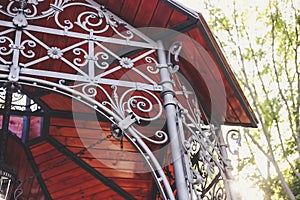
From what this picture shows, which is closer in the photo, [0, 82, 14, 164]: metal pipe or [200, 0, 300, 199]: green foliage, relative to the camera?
[0, 82, 14, 164]: metal pipe

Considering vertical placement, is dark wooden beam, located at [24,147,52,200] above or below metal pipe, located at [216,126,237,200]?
above

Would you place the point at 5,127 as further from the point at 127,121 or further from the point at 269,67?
the point at 269,67

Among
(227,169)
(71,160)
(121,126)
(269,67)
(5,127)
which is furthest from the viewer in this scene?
(269,67)

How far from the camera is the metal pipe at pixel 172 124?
2580 millimetres

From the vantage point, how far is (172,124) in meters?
2.89

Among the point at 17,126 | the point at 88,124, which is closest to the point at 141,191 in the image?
the point at 88,124

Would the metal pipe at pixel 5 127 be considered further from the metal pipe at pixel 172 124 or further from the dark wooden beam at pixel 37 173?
the metal pipe at pixel 172 124

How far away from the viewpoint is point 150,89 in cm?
314

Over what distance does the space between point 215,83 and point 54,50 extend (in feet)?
4.50

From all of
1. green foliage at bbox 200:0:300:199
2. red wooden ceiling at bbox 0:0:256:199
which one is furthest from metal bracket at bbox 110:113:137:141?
green foliage at bbox 200:0:300:199

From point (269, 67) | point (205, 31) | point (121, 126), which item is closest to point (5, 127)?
point (121, 126)

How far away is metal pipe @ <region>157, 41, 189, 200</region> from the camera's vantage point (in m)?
2.58

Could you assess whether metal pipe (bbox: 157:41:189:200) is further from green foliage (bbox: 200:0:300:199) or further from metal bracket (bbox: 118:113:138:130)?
green foliage (bbox: 200:0:300:199)

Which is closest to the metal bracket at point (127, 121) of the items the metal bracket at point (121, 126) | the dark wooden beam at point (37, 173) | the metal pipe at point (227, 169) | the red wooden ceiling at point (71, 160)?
the metal bracket at point (121, 126)
